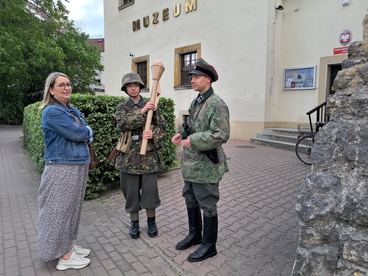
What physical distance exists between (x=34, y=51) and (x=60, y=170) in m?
17.3

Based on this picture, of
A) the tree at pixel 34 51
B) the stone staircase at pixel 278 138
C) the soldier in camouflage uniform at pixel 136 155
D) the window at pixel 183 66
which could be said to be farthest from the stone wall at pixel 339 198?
the tree at pixel 34 51

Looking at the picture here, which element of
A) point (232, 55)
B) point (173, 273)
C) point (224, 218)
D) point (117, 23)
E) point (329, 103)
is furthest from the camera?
point (117, 23)

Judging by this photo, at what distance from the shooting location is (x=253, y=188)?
5.62 metres

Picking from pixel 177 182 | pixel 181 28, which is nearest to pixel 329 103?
pixel 177 182

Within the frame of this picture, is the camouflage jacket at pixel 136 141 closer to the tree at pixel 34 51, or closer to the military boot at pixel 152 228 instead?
the military boot at pixel 152 228

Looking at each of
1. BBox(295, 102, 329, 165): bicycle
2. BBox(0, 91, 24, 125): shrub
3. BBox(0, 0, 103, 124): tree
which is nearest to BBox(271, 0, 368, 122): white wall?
BBox(295, 102, 329, 165): bicycle

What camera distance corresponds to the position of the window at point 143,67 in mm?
15947

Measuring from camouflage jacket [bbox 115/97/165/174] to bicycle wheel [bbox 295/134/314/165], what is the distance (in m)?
5.19

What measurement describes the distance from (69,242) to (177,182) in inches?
123

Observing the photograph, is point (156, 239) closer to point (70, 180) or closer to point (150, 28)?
point (70, 180)

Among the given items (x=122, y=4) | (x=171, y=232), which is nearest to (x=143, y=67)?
(x=122, y=4)

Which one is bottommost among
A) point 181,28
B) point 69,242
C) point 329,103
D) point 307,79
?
point 69,242

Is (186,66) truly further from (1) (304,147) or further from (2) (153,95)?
(2) (153,95)

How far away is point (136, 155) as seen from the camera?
11.7 ft
